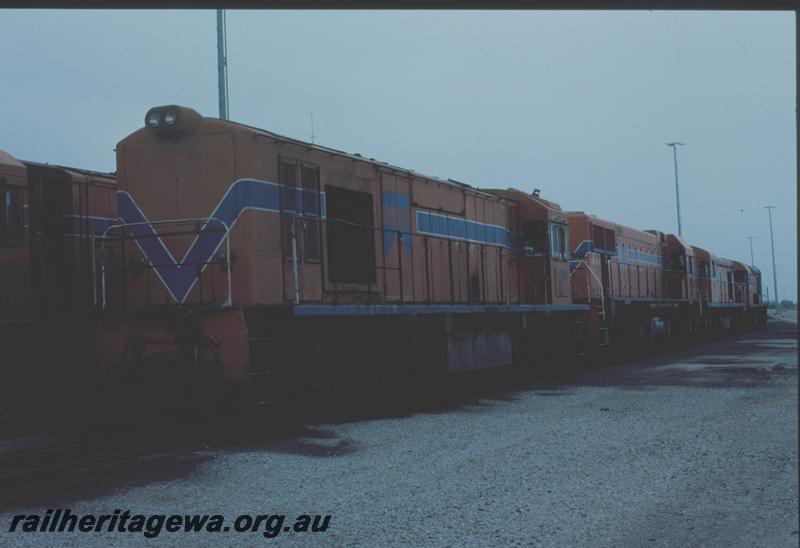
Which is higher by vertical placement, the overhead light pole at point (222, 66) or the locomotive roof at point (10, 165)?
the overhead light pole at point (222, 66)

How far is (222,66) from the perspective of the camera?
16969 mm

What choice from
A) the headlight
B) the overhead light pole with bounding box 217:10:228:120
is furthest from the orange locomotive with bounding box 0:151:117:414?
the overhead light pole with bounding box 217:10:228:120

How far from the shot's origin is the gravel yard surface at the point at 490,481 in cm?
488

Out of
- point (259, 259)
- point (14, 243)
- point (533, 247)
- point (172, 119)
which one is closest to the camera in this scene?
point (259, 259)

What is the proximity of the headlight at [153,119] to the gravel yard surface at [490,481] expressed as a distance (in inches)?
160

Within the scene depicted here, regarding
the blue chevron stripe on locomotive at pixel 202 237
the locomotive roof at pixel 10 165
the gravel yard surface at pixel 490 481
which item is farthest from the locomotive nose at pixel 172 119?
the gravel yard surface at pixel 490 481

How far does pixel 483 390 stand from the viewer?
13.2m

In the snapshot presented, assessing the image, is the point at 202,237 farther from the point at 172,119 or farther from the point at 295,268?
the point at 172,119

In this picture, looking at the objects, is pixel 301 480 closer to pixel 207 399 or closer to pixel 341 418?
pixel 207 399

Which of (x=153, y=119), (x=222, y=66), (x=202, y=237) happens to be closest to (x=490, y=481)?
(x=202, y=237)

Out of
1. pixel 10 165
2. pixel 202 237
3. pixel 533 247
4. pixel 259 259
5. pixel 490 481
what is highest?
pixel 10 165

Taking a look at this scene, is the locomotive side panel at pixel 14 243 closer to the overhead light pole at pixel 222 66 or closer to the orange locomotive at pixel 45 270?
the orange locomotive at pixel 45 270

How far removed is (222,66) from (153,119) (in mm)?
7791

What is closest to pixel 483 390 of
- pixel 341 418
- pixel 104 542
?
pixel 341 418
